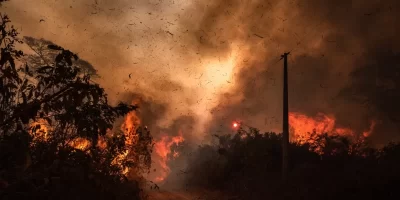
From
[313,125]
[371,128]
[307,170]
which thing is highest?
[313,125]

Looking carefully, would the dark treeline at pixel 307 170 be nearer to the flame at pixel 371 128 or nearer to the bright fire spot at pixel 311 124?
the bright fire spot at pixel 311 124

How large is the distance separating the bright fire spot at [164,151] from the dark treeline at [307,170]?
28120 mm

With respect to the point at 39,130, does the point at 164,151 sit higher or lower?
higher

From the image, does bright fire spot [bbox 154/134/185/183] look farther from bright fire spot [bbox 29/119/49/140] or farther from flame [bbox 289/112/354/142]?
bright fire spot [bbox 29/119/49/140]

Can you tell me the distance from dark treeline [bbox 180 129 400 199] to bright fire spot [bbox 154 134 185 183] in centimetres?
2812

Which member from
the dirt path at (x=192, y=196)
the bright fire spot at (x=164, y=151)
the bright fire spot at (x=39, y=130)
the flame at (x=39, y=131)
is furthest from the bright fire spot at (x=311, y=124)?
the bright fire spot at (x=39, y=130)

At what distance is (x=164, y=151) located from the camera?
64.0 meters

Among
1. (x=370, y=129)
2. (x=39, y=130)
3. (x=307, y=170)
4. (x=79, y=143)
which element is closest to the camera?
(x=39, y=130)

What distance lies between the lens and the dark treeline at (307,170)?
41.4 feet

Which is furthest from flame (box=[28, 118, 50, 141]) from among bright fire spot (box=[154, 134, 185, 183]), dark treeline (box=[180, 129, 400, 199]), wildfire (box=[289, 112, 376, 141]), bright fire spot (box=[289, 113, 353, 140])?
bright fire spot (box=[154, 134, 185, 183])

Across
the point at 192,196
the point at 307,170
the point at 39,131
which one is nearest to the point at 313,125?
the point at 192,196

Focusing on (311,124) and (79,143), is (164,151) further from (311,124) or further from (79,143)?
(79,143)

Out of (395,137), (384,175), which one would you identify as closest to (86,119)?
(384,175)

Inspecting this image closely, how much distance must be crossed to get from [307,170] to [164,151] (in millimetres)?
48928
